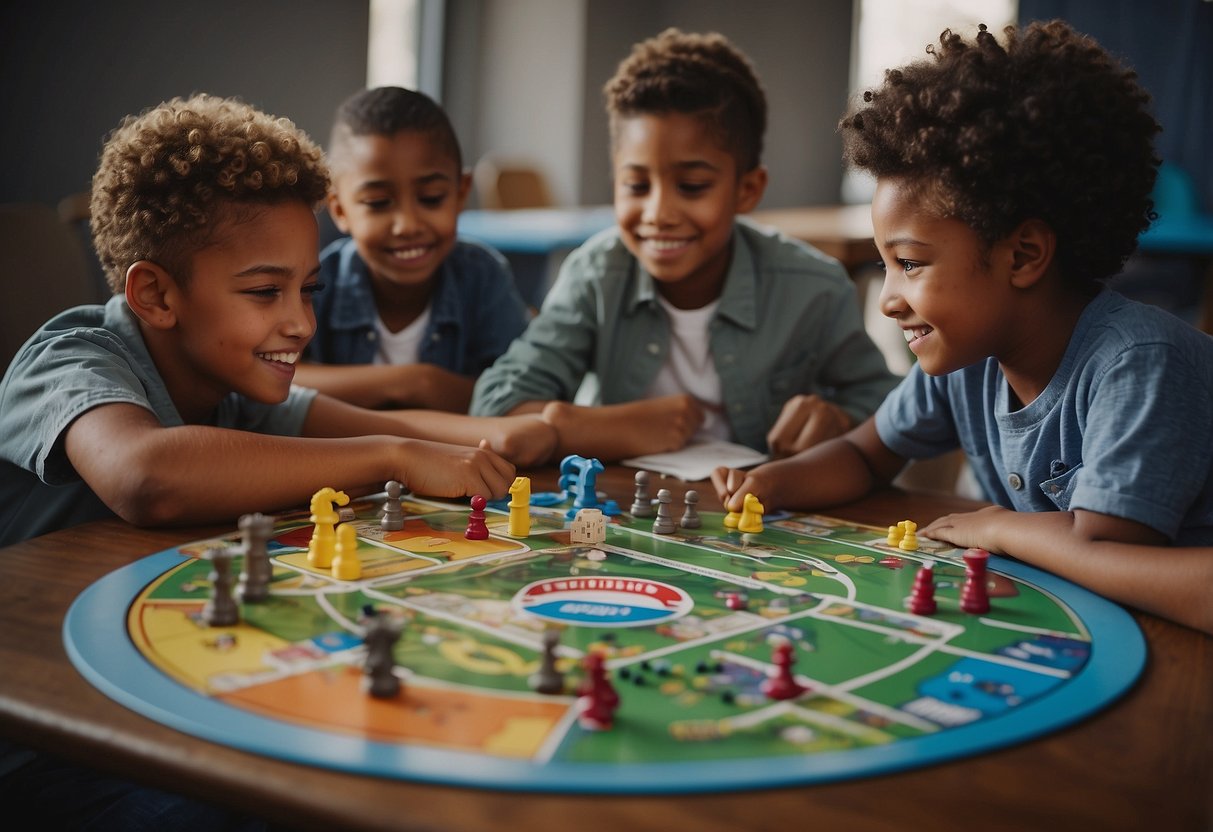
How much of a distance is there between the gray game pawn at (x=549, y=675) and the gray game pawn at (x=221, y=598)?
0.91ft

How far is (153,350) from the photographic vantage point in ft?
5.05

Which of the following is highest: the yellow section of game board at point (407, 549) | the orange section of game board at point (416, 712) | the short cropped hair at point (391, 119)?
the short cropped hair at point (391, 119)

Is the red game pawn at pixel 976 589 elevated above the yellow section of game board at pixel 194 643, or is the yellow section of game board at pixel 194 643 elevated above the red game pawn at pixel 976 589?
the red game pawn at pixel 976 589

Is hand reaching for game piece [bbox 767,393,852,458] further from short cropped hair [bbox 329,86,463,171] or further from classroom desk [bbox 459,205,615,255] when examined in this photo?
classroom desk [bbox 459,205,615,255]

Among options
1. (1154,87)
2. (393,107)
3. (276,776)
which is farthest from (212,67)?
(1154,87)

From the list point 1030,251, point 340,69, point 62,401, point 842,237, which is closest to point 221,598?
point 62,401

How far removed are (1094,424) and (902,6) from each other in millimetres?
7350

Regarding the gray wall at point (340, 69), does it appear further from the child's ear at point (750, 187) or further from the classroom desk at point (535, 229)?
the child's ear at point (750, 187)

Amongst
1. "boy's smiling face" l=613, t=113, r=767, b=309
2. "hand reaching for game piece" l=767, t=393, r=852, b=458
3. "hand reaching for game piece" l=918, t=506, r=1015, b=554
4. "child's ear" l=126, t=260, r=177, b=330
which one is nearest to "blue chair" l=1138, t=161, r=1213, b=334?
"boy's smiling face" l=613, t=113, r=767, b=309

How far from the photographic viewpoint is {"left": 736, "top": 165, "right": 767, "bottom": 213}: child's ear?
7.55 ft

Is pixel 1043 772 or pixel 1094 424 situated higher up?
pixel 1094 424

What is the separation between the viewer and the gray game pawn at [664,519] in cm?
129

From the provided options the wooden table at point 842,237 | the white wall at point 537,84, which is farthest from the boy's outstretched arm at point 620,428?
the white wall at point 537,84

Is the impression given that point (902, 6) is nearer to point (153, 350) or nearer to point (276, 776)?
point (153, 350)
